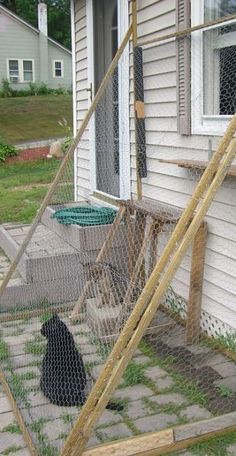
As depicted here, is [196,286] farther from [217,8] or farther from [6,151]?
[6,151]

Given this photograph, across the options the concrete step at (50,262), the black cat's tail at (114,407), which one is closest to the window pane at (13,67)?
the concrete step at (50,262)

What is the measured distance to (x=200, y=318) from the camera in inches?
156

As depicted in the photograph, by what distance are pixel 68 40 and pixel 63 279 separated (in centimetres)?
3813

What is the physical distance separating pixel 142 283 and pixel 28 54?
28.9 m

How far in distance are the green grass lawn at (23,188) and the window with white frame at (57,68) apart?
1913 cm

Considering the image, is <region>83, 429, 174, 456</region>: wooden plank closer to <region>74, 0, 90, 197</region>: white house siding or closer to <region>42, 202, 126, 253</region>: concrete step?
<region>42, 202, 126, 253</region>: concrete step

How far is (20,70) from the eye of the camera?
30.8 metres

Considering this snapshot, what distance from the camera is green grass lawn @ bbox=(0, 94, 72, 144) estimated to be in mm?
18625

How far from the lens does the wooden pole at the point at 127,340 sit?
2328 mm

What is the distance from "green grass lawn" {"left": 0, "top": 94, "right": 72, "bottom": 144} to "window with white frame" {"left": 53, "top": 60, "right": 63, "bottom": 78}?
6.12m

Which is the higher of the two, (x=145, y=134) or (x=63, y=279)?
(x=145, y=134)

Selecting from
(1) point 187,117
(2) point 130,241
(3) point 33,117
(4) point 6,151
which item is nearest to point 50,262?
(2) point 130,241

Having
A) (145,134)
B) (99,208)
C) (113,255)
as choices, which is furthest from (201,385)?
(99,208)

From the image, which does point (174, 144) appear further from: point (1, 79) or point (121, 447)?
point (1, 79)
